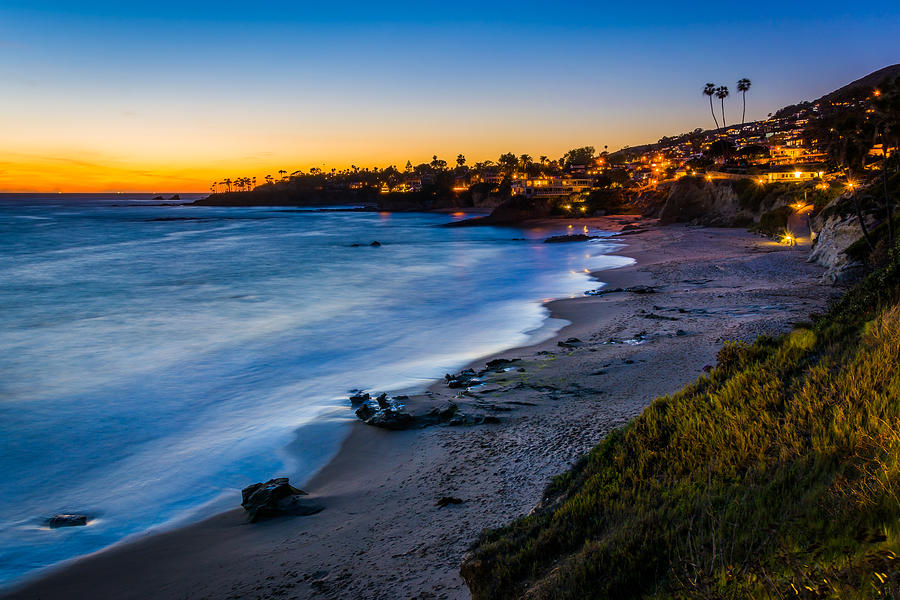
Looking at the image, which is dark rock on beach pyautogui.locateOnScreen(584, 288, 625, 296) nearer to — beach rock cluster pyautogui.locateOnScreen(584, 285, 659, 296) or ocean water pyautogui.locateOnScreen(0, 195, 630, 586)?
beach rock cluster pyautogui.locateOnScreen(584, 285, 659, 296)

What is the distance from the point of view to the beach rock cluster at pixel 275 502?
8531mm

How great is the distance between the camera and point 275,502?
28.5ft

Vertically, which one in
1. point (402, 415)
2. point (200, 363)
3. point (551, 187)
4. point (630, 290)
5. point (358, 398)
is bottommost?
point (358, 398)

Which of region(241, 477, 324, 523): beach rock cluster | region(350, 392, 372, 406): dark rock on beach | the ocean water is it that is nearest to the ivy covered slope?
region(241, 477, 324, 523): beach rock cluster

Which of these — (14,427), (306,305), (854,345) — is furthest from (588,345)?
(306,305)

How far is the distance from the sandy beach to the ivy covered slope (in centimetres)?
131

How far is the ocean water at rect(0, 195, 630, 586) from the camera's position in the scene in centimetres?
1055

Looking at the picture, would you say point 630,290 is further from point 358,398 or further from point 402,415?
point 402,415

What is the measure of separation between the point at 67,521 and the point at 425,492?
21.3ft

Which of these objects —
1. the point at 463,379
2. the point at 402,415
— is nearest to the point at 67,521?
the point at 402,415

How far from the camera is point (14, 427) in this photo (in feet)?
46.3

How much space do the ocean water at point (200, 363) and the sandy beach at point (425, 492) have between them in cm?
122

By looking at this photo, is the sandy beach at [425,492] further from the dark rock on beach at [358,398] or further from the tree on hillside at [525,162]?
the tree on hillside at [525,162]

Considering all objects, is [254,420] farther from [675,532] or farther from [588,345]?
[675,532]
